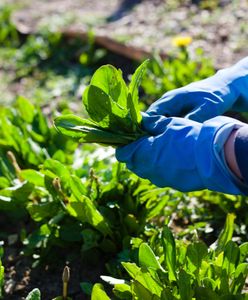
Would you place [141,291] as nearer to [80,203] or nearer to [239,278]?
[239,278]

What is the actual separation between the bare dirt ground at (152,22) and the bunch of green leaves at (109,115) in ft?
6.61

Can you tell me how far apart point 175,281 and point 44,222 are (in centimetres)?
85

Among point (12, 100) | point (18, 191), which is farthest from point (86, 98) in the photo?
point (12, 100)

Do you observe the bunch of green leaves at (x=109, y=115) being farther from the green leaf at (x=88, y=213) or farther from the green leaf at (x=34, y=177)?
the green leaf at (x=34, y=177)

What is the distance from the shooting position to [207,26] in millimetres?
4879

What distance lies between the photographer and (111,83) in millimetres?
2180

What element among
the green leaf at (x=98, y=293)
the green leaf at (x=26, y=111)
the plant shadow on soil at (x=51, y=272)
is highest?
the green leaf at (x=26, y=111)

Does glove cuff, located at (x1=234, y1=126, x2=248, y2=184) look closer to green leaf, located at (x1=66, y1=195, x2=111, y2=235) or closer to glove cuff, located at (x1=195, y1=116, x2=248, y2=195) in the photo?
glove cuff, located at (x1=195, y1=116, x2=248, y2=195)

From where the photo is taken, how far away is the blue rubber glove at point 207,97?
2.31 metres

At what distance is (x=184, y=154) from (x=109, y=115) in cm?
32

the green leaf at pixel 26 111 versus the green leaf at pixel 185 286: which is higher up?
the green leaf at pixel 26 111

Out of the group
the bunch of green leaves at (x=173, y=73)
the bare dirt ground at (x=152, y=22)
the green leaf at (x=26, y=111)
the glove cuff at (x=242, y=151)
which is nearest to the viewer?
the glove cuff at (x=242, y=151)

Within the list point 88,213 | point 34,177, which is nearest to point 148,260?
point 88,213

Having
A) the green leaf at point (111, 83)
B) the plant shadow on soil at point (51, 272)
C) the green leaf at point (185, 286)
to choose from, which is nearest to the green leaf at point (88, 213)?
the plant shadow on soil at point (51, 272)
